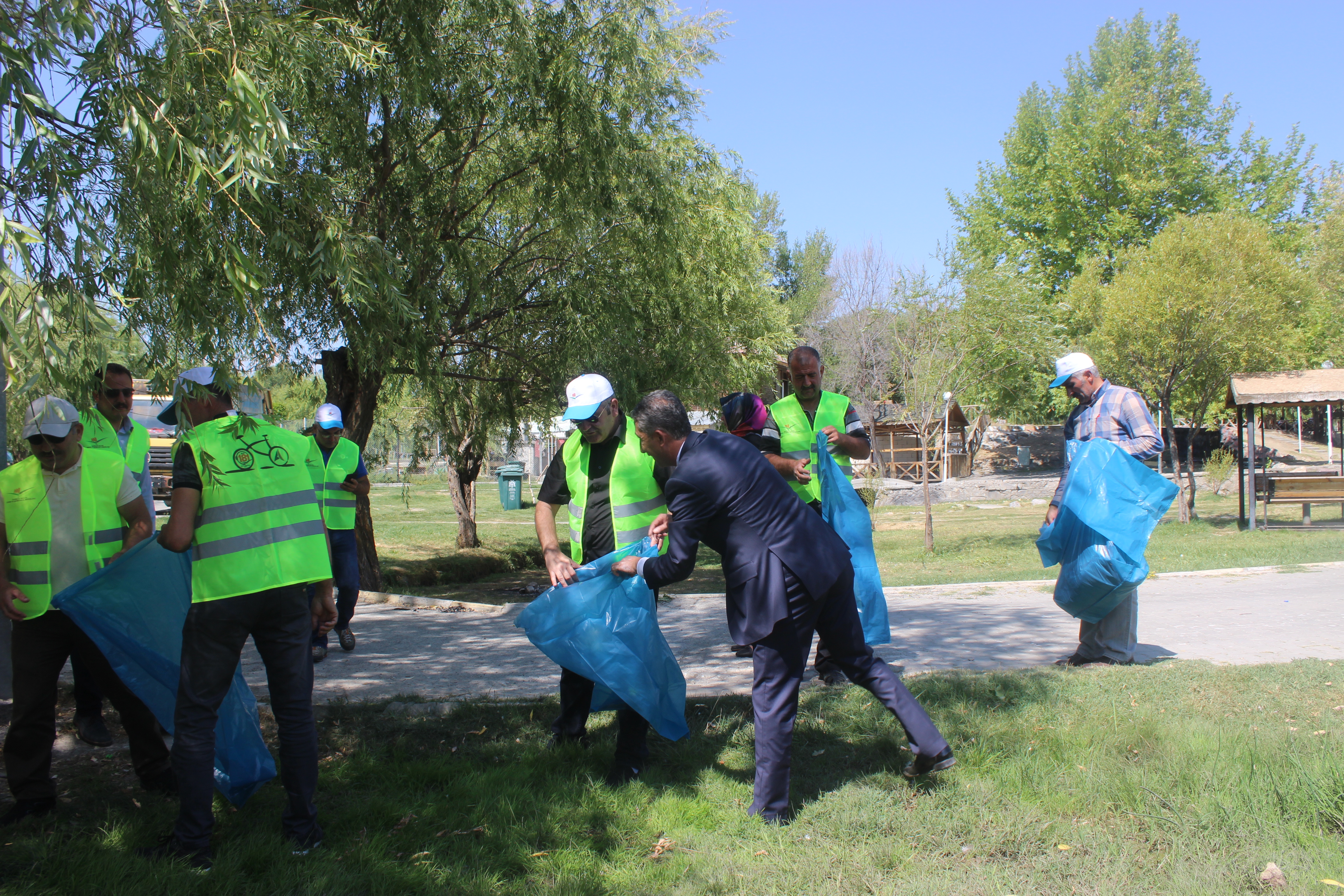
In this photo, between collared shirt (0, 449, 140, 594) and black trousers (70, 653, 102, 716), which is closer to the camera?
collared shirt (0, 449, 140, 594)

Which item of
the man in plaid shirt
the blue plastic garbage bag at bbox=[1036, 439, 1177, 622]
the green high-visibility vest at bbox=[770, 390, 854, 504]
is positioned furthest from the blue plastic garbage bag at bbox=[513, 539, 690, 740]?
the man in plaid shirt

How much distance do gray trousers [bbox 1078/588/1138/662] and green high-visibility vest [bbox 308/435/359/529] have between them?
505 centimetres

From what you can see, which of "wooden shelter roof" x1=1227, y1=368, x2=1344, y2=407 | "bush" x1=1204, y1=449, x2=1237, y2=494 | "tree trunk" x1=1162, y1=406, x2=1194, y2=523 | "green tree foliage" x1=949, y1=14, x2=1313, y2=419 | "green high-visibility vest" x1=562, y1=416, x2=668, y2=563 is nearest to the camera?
"green high-visibility vest" x1=562, y1=416, x2=668, y2=563

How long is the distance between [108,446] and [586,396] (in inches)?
104

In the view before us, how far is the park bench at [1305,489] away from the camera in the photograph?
15081 mm

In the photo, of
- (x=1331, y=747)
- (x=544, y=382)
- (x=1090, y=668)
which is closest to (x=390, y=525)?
(x=544, y=382)

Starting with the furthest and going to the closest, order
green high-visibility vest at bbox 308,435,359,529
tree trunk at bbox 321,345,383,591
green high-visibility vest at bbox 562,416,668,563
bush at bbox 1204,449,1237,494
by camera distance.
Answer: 1. bush at bbox 1204,449,1237,494
2. tree trunk at bbox 321,345,383,591
3. green high-visibility vest at bbox 308,435,359,529
4. green high-visibility vest at bbox 562,416,668,563

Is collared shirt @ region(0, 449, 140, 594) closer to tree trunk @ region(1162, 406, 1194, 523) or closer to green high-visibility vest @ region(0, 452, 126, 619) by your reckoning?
green high-visibility vest @ region(0, 452, 126, 619)

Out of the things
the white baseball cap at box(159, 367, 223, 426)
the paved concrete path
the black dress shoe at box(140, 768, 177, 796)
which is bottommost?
the paved concrete path

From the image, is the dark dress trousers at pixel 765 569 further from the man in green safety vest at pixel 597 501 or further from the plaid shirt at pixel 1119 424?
the plaid shirt at pixel 1119 424

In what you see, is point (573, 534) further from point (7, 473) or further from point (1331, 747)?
point (1331, 747)

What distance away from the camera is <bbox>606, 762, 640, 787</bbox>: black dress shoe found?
3900 millimetres

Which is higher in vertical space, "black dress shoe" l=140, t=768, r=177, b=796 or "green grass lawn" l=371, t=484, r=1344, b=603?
"black dress shoe" l=140, t=768, r=177, b=796

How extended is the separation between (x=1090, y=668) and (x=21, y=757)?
540cm
